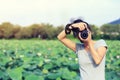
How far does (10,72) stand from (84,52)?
971mm

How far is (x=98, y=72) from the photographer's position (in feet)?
8.86

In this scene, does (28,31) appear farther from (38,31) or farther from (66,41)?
(66,41)

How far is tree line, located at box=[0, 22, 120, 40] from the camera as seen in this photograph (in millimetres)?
34438

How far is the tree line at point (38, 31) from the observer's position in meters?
34.4

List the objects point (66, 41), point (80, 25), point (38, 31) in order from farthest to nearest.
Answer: point (38, 31) < point (66, 41) < point (80, 25)

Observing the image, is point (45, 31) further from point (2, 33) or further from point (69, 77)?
point (69, 77)

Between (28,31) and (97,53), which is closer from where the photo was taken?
(97,53)

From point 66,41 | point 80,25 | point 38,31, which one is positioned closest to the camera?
point 80,25

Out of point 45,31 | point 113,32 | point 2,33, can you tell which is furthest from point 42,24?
point 113,32

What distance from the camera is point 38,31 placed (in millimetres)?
34344

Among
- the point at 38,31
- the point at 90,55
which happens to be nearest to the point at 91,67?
the point at 90,55

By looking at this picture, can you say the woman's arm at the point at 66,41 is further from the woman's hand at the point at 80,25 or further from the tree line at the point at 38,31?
the tree line at the point at 38,31

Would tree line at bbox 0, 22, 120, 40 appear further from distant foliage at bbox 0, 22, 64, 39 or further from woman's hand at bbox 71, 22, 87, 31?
woman's hand at bbox 71, 22, 87, 31

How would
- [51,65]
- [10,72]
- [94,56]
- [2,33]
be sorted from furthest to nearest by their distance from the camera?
[2,33] → [51,65] → [10,72] → [94,56]
